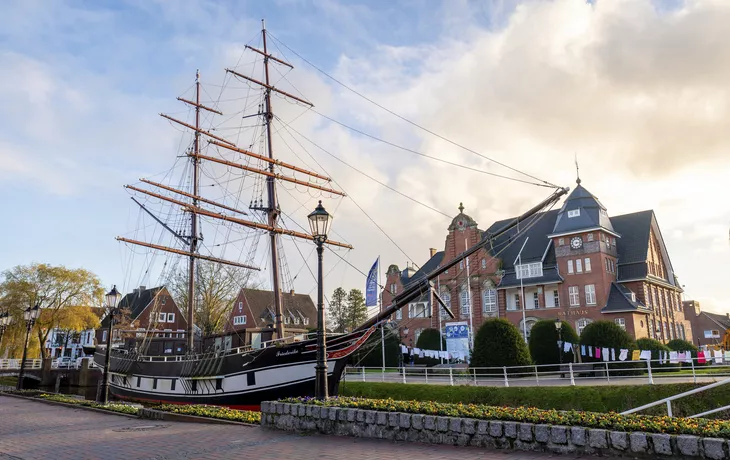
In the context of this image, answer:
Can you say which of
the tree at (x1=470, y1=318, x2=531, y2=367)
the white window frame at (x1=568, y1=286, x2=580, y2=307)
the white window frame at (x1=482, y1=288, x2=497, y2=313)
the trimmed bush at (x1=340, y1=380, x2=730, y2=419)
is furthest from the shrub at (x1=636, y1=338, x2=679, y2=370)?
the white window frame at (x1=482, y1=288, x2=497, y2=313)

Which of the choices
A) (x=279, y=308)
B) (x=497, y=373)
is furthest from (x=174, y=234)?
(x=497, y=373)

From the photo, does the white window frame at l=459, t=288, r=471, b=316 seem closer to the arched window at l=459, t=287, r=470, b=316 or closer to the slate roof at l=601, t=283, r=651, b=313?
the arched window at l=459, t=287, r=470, b=316

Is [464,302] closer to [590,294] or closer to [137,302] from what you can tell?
[590,294]

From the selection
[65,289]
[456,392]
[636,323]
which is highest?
[65,289]

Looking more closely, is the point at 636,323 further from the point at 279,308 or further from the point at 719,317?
the point at 719,317

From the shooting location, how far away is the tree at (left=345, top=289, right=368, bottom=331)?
87.4 metres

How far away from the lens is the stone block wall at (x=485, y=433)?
7.10 metres

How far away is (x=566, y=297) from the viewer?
46469 millimetres

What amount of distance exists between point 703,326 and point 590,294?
1763 inches

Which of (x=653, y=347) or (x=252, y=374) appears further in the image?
(x=653, y=347)

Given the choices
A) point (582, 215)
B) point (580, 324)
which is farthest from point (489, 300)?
point (582, 215)

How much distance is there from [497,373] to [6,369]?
48365 millimetres

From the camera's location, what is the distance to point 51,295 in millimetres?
52812

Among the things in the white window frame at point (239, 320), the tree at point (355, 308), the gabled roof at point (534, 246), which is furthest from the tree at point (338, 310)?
the gabled roof at point (534, 246)
